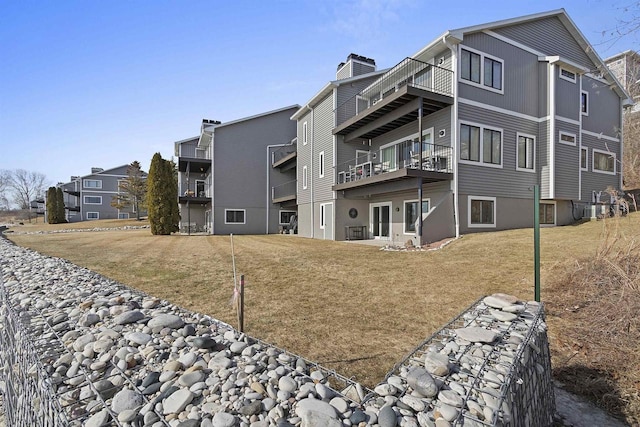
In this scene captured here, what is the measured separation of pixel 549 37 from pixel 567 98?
10.3 ft

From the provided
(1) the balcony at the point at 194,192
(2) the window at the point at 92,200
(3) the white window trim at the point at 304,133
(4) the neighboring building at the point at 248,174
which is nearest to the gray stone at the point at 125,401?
(3) the white window trim at the point at 304,133

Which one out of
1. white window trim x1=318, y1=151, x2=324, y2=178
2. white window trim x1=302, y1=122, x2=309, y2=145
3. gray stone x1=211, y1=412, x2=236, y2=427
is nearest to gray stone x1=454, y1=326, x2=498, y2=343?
gray stone x1=211, y1=412, x2=236, y2=427

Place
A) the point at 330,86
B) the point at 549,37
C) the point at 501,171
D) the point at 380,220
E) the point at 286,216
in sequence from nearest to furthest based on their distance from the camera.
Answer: the point at 501,171 < the point at 549,37 < the point at 330,86 < the point at 380,220 < the point at 286,216

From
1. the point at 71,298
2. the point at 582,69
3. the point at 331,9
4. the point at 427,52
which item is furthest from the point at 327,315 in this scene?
the point at 582,69

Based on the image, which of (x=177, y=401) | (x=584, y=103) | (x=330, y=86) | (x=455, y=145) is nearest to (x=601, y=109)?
(x=584, y=103)

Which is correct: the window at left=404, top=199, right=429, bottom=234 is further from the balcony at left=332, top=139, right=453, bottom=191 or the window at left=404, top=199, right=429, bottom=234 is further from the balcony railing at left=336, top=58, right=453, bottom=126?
the balcony railing at left=336, top=58, right=453, bottom=126

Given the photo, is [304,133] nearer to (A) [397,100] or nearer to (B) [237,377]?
(A) [397,100]

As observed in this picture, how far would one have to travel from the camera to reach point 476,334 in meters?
2.84

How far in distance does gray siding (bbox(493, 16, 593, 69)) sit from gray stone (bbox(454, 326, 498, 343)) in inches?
594

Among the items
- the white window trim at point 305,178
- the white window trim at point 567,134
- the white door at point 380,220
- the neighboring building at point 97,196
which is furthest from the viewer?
the neighboring building at point 97,196

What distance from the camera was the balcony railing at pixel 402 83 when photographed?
13.1 meters

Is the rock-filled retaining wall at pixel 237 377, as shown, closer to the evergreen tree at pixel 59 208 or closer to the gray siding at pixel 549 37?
the gray siding at pixel 549 37

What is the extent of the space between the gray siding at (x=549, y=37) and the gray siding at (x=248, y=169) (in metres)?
14.8

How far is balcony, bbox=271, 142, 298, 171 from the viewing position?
2261 cm
